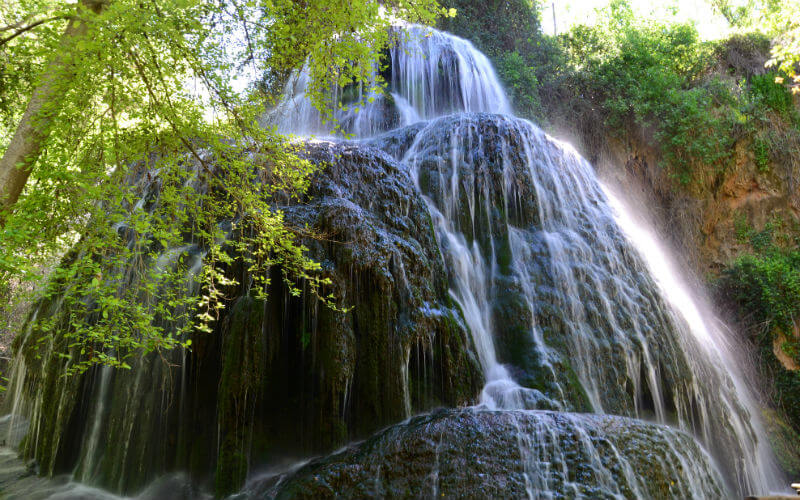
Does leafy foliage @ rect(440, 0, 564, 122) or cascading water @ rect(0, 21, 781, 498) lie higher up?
leafy foliage @ rect(440, 0, 564, 122)

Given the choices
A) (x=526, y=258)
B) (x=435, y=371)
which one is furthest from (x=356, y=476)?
(x=526, y=258)

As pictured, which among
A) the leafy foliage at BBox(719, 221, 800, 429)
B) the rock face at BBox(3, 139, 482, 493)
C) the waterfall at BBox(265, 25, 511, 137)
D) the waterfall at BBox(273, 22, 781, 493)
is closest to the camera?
the rock face at BBox(3, 139, 482, 493)

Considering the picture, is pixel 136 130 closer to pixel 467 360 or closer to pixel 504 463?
pixel 467 360

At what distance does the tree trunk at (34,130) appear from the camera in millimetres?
3957

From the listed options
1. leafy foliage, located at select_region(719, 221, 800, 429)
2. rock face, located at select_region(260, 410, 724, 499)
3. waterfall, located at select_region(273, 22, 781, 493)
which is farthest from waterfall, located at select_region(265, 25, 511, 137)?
rock face, located at select_region(260, 410, 724, 499)

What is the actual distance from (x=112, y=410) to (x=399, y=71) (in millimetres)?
13131

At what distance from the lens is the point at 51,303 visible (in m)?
8.11

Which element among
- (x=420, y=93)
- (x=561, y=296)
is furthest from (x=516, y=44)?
(x=561, y=296)

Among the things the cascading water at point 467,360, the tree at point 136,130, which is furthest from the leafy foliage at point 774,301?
the tree at point 136,130

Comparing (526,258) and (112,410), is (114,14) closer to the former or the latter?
(112,410)

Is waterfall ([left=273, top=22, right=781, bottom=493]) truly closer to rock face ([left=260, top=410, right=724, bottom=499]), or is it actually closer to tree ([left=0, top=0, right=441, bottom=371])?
rock face ([left=260, top=410, right=724, bottom=499])

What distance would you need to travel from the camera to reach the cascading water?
15.8 ft

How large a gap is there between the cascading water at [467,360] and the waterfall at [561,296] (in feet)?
0.12

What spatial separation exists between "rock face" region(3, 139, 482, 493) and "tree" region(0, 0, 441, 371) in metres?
0.99
